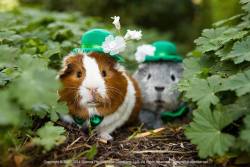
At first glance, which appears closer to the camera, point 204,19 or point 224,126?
point 224,126

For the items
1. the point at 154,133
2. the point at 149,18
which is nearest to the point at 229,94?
the point at 154,133

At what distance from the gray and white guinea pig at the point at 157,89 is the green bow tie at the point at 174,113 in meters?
0.03

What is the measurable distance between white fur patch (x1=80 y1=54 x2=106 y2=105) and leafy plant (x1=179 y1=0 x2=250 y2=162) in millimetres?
569

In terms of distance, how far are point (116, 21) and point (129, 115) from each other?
97 cm

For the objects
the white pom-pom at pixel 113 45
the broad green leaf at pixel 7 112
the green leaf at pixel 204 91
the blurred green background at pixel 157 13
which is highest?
the blurred green background at pixel 157 13

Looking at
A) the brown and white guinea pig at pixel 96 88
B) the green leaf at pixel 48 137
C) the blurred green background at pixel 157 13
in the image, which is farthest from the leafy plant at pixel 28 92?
the blurred green background at pixel 157 13

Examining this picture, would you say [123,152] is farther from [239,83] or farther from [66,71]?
[239,83]

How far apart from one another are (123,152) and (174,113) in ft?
4.19

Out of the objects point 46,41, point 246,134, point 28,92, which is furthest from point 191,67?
point 28,92

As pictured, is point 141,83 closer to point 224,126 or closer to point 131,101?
point 131,101

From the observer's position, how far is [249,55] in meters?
2.93

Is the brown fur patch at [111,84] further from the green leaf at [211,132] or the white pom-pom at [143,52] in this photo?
the green leaf at [211,132]

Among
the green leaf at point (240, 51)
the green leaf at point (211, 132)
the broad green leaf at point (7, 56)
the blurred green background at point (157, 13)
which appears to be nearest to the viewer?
the green leaf at point (211, 132)

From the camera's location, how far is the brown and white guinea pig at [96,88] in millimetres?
3275
